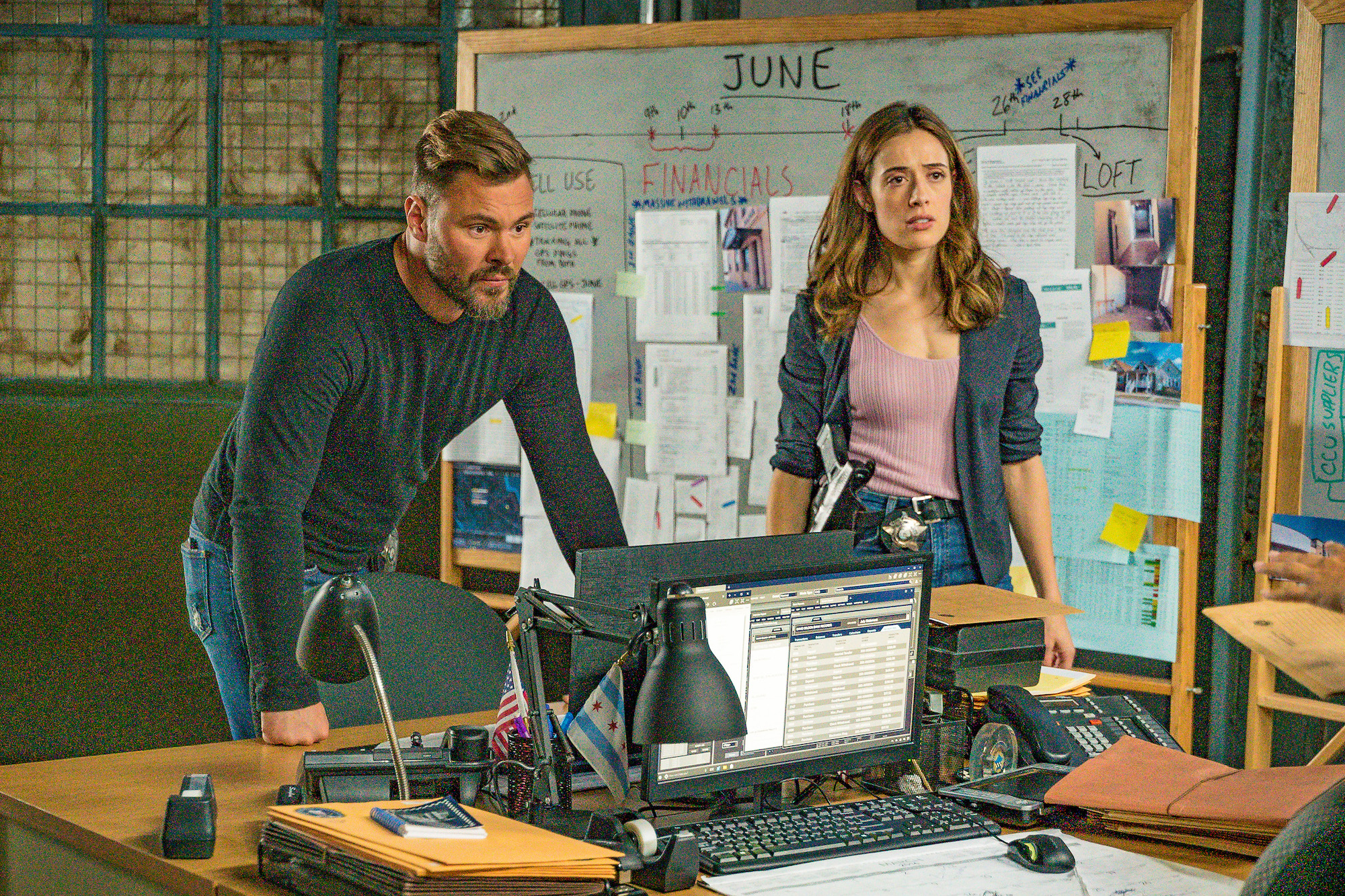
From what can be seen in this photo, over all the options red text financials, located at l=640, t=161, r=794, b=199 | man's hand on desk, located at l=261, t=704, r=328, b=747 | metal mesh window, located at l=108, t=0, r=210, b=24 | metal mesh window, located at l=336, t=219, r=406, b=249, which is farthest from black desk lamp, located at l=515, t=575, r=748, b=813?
metal mesh window, located at l=108, t=0, r=210, b=24

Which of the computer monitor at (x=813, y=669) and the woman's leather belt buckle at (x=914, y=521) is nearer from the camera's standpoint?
the computer monitor at (x=813, y=669)

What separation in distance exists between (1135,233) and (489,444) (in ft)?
5.94

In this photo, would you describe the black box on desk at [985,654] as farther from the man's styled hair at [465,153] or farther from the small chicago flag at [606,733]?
the man's styled hair at [465,153]

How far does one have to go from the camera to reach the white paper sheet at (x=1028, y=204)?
313 cm

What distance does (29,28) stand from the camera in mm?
4000

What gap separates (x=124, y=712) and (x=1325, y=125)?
3.60 meters

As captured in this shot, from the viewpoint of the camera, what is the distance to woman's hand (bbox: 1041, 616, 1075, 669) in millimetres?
2373

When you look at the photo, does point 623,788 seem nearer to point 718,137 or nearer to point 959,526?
point 959,526

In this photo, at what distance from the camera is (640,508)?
3650 mm

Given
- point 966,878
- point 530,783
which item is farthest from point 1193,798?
point 530,783

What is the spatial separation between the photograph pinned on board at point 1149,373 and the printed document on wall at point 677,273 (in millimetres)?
1022

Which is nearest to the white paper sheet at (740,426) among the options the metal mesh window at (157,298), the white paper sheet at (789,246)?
the white paper sheet at (789,246)

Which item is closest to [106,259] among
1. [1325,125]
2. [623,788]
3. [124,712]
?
[124,712]

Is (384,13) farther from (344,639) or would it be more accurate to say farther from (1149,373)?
(344,639)
